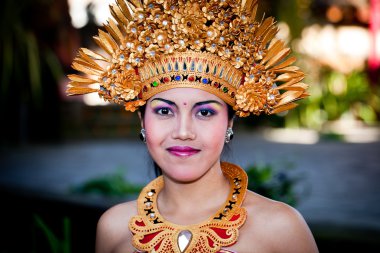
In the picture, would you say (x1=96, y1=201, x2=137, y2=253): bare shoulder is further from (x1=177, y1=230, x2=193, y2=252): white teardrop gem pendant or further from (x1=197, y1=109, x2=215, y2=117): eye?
(x1=197, y1=109, x2=215, y2=117): eye

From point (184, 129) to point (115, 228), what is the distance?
0.53 meters

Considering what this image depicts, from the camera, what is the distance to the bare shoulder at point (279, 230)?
1815 millimetres

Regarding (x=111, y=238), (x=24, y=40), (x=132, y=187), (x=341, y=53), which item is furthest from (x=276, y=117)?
(x=111, y=238)

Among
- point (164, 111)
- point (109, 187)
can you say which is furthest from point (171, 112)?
point (109, 187)

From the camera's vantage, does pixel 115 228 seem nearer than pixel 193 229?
No

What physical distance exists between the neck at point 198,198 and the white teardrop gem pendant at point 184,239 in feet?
0.20

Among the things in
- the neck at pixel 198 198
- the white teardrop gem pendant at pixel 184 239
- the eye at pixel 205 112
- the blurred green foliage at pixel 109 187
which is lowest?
the blurred green foliage at pixel 109 187

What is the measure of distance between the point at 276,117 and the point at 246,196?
11.1 meters

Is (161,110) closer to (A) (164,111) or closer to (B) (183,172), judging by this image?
(A) (164,111)

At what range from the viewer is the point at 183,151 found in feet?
6.03

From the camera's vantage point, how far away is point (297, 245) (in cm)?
181

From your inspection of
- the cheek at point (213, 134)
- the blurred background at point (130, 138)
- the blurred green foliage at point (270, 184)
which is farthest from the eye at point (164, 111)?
the blurred green foliage at point (270, 184)

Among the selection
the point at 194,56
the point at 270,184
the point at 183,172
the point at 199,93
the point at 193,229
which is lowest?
the point at 270,184

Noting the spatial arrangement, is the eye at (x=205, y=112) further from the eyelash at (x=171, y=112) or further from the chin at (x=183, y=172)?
the chin at (x=183, y=172)
